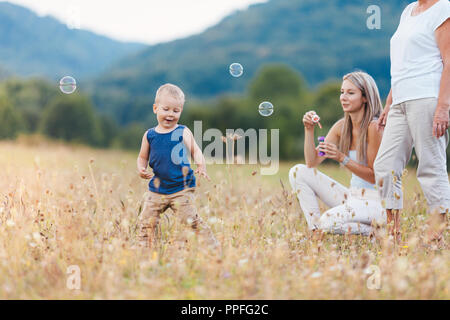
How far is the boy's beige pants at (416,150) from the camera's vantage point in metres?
4.18

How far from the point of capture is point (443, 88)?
4.04 m

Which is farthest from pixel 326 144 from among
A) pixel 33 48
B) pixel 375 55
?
pixel 33 48

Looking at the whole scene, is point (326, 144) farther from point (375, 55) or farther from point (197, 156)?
point (375, 55)

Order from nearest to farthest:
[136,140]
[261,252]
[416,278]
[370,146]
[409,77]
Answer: [416,278]
[261,252]
[409,77]
[370,146]
[136,140]

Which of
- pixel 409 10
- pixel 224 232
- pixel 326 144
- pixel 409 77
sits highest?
pixel 409 10

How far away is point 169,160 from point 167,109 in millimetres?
424

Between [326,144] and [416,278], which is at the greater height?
[326,144]

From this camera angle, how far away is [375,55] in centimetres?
12231

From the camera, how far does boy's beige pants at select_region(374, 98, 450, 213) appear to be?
4.18 meters

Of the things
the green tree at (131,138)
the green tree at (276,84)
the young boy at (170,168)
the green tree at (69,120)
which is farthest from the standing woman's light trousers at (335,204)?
the green tree at (276,84)

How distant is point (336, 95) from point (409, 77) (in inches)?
1500

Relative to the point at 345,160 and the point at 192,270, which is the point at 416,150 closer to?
the point at 345,160

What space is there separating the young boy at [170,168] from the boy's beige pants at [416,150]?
5.41 ft

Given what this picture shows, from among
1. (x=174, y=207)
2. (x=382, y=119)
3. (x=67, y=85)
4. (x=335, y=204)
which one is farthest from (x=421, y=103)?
(x=67, y=85)
